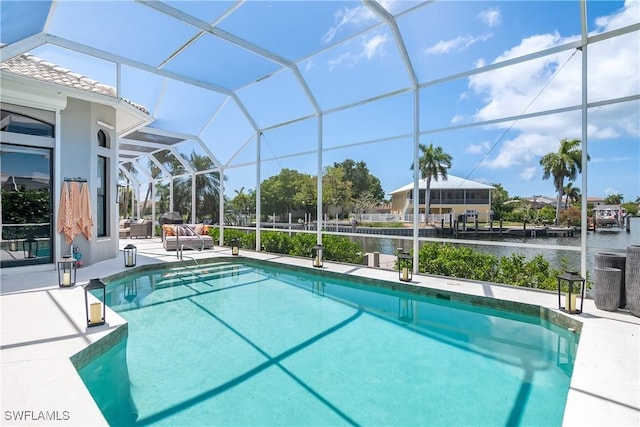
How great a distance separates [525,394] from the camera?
10.8 ft

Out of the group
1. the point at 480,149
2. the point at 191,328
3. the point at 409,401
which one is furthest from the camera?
the point at 480,149

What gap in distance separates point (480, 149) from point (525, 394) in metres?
4.95

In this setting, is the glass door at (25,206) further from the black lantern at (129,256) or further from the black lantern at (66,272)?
the black lantern at (66,272)

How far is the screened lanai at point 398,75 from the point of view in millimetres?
5316

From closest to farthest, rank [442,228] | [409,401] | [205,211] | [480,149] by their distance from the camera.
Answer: [409,401] < [480,149] < [442,228] < [205,211]

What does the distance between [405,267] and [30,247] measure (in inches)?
328

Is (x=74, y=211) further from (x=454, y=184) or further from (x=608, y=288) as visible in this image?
(x=608, y=288)

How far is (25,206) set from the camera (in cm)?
733

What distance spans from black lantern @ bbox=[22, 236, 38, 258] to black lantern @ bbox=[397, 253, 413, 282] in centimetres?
817

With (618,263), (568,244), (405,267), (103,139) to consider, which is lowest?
(405,267)

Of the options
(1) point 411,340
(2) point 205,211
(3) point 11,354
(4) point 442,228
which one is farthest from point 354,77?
(2) point 205,211

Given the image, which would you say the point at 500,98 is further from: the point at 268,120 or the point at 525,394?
the point at 268,120

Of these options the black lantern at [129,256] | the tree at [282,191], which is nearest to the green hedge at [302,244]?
the tree at [282,191]

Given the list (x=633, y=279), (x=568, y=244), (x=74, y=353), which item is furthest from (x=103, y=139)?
(x=633, y=279)
